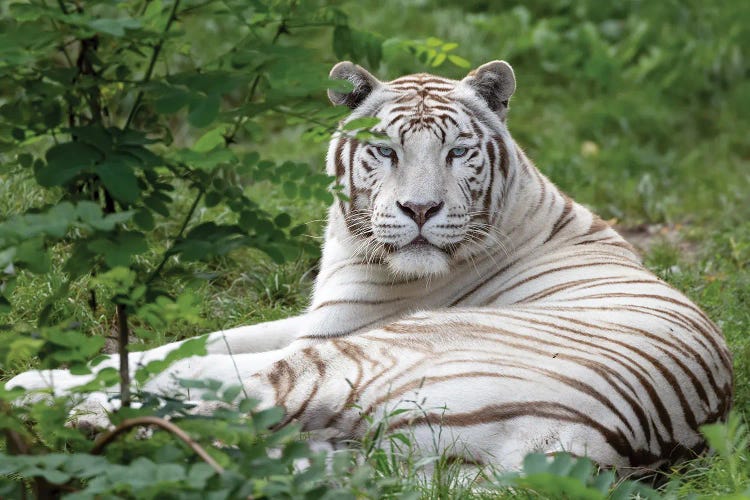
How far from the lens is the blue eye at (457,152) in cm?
401

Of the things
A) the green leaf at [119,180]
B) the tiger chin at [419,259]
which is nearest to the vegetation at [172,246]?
the green leaf at [119,180]

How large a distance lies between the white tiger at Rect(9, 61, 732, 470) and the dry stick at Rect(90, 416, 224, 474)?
0.34 metres

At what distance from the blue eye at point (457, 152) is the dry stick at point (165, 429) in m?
1.84

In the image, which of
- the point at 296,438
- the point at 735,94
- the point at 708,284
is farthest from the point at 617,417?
the point at 735,94

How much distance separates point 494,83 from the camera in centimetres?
419

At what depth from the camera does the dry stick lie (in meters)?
2.31

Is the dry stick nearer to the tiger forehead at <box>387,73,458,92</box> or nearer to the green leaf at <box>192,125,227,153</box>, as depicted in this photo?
the green leaf at <box>192,125,227,153</box>

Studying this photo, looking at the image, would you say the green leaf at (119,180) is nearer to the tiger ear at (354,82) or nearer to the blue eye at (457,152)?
the tiger ear at (354,82)

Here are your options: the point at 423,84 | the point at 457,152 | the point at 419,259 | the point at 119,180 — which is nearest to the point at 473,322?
the point at 419,259

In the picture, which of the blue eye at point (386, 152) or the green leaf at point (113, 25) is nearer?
the green leaf at point (113, 25)

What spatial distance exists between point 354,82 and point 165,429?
6.41 ft

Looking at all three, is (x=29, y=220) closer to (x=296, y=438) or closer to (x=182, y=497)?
(x=182, y=497)

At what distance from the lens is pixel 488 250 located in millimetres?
4148

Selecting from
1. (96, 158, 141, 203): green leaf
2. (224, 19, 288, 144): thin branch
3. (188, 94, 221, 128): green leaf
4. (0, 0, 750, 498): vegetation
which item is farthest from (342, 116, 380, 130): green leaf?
(96, 158, 141, 203): green leaf
